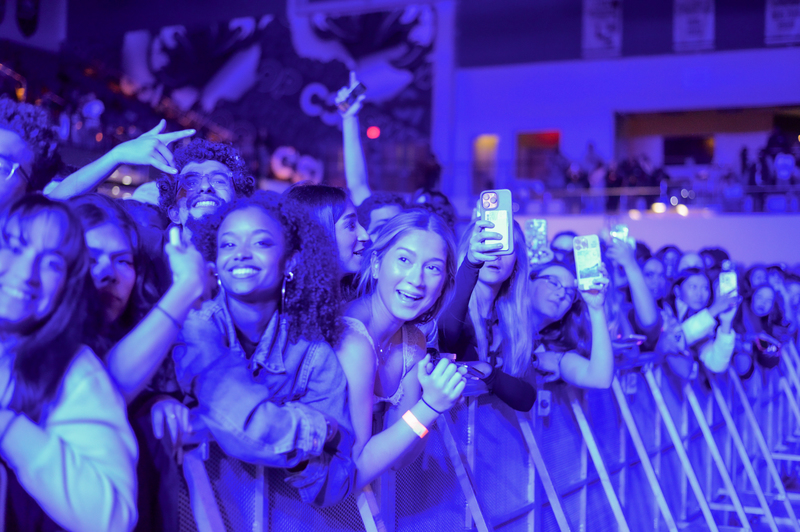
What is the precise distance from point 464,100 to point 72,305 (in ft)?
51.8

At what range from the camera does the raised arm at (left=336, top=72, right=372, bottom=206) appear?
330 centimetres

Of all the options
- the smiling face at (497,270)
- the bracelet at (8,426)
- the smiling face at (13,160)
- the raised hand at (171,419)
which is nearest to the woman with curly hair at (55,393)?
the bracelet at (8,426)

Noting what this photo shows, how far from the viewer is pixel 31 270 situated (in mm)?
1226

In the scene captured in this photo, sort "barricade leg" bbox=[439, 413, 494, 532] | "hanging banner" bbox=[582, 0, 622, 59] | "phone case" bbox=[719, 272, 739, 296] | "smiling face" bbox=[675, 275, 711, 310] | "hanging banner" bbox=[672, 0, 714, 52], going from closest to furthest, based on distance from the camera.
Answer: "barricade leg" bbox=[439, 413, 494, 532] → "phone case" bbox=[719, 272, 739, 296] → "smiling face" bbox=[675, 275, 711, 310] → "hanging banner" bbox=[672, 0, 714, 52] → "hanging banner" bbox=[582, 0, 622, 59]

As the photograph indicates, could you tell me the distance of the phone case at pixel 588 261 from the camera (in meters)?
2.75

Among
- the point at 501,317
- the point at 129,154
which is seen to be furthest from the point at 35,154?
the point at 501,317

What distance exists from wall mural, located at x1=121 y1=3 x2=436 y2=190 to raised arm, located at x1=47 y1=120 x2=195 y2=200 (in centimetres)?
1339

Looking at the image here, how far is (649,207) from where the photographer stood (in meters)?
12.1

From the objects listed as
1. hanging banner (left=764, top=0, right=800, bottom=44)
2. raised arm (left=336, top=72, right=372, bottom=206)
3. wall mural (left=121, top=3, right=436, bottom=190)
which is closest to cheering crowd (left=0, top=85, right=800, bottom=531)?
raised arm (left=336, top=72, right=372, bottom=206)

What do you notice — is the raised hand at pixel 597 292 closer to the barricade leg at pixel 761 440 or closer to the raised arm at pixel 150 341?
the raised arm at pixel 150 341

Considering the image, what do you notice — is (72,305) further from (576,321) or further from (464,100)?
(464,100)

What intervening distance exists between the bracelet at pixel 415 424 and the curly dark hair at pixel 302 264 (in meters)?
0.23

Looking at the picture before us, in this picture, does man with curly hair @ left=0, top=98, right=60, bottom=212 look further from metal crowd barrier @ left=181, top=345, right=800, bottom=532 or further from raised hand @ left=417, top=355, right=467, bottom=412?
raised hand @ left=417, top=355, right=467, bottom=412

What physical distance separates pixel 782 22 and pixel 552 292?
45.0 ft
